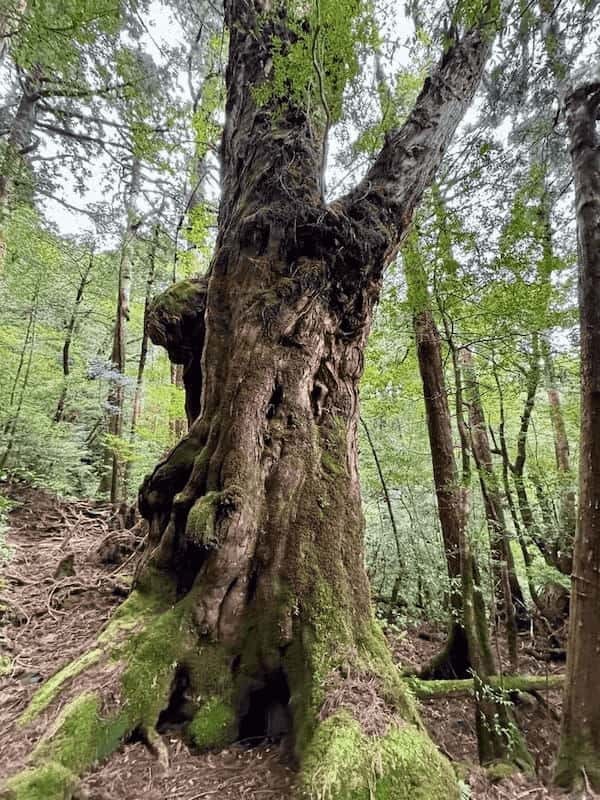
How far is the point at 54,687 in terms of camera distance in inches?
78.5

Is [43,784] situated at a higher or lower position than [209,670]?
lower

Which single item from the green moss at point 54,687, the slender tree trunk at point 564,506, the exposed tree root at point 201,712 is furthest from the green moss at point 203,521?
the slender tree trunk at point 564,506

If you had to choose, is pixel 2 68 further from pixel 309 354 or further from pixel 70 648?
pixel 70 648

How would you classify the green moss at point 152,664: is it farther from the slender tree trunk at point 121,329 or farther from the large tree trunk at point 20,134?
the large tree trunk at point 20,134

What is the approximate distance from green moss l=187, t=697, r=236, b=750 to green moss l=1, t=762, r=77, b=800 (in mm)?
576

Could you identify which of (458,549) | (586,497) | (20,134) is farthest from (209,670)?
(20,134)

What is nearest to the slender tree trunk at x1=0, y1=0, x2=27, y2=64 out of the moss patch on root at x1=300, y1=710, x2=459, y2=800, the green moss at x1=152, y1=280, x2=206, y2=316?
the green moss at x1=152, y1=280, x2=206, y2=316

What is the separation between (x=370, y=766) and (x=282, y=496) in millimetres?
1347

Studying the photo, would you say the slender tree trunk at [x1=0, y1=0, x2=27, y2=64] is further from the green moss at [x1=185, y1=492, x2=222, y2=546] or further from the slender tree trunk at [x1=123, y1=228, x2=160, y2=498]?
the green moss at [x1=185, y1=492, x2=222, y2=546]

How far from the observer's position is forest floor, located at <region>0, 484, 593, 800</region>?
5.65 feet

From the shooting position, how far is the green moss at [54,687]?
1902 mm

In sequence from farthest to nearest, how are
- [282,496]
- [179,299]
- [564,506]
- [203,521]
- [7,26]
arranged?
[564,506] → [7,26] → [179,299] → [282,496] → [203,521]

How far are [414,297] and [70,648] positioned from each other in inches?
193

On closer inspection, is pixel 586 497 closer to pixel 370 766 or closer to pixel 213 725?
pixel 370 766
